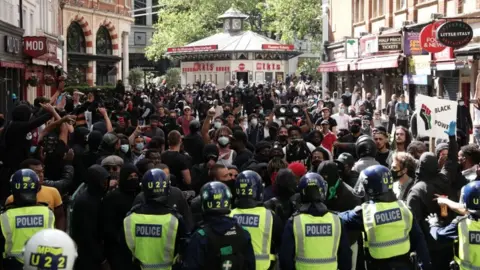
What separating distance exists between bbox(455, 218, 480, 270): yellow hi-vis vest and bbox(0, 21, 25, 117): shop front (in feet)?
67.2

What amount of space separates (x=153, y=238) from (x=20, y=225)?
1.06 m

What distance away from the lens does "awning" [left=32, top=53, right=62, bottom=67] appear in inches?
1218

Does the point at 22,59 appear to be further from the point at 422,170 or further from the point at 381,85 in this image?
the point at 422,170

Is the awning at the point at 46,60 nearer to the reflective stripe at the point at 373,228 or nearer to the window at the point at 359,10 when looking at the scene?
the window at the point at 359,10

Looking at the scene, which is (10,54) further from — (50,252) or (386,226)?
(50,252)

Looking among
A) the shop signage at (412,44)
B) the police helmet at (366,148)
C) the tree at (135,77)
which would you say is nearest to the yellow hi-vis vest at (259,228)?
the police helmet at (366,148)

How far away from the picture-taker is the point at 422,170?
827 cm

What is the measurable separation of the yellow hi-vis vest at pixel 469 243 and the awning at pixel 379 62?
2475 centimetres

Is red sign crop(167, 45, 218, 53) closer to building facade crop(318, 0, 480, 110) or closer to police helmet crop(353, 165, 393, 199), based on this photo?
building facade crop(318, 0, 480, 110)

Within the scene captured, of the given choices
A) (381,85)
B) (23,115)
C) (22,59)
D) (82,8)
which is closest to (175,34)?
(82,8)

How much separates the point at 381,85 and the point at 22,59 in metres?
14.8

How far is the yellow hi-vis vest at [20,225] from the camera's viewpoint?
6.76 metres

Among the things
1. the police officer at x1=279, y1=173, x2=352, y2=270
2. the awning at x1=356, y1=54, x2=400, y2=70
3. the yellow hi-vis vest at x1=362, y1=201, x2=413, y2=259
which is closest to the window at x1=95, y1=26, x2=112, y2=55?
the awning at x1=356, y1=54, x2=400, y2=70

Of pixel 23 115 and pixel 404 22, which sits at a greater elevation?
pixel 404 22
